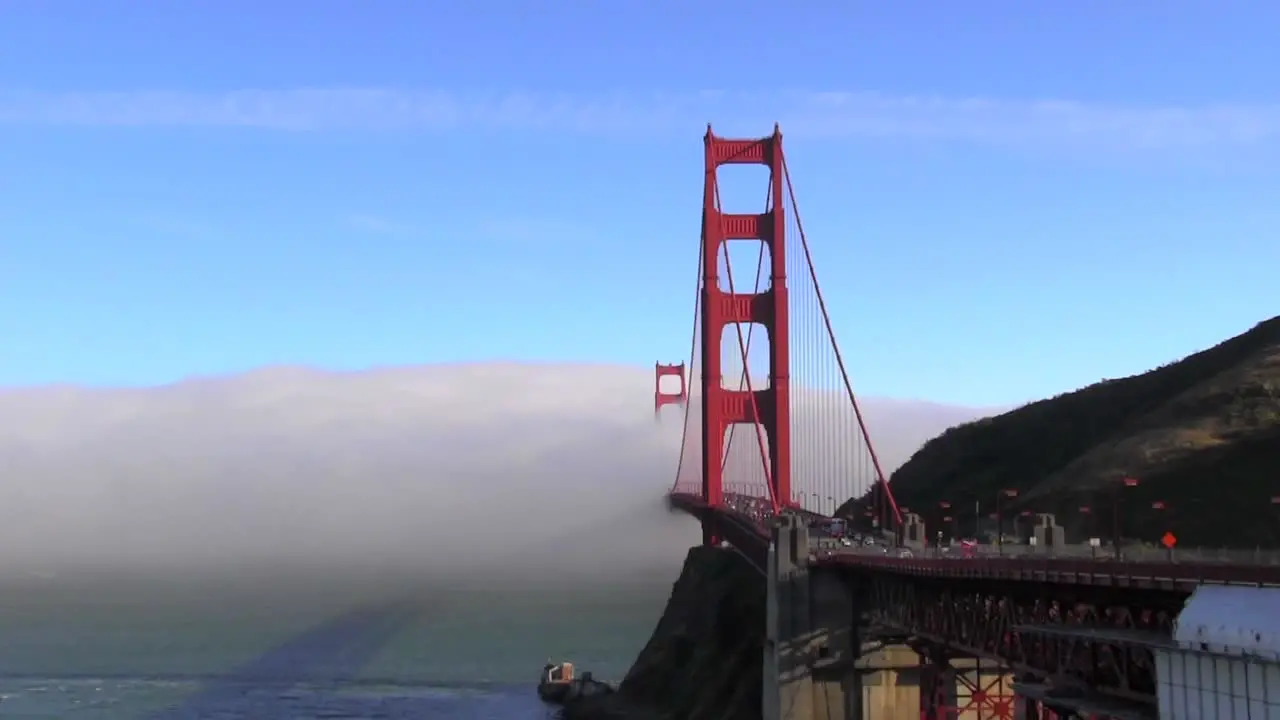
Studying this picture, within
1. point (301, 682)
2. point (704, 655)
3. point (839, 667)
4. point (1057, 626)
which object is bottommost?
point (301, 682)

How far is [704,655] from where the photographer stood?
7681 cm

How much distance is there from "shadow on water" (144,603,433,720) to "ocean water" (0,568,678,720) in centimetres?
16

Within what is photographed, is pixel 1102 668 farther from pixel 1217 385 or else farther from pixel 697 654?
pixel 1217 385

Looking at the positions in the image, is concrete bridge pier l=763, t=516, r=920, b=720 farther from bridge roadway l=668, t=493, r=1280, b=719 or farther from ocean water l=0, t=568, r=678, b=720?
ocean water l=0, t=568, r=678, b=720

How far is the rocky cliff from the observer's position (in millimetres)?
67438

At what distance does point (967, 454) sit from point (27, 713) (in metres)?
72.2

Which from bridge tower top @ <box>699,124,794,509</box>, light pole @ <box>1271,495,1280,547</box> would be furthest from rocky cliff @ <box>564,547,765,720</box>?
light pole @ <box>1271,495,1280,547</box>

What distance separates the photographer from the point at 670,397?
452 feet

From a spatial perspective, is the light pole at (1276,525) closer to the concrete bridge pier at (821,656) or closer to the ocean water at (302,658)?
the concrete bridge pier at (821,656)

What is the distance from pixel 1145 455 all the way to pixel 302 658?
79.5 meters

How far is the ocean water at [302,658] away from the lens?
90938 millimetres

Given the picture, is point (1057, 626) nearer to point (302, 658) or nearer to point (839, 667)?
point (839, 667)

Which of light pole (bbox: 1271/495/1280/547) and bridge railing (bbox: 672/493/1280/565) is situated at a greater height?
light pole (bbox: 1271/495/1280/547)

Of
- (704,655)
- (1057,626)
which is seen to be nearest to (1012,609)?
(1057,626)
